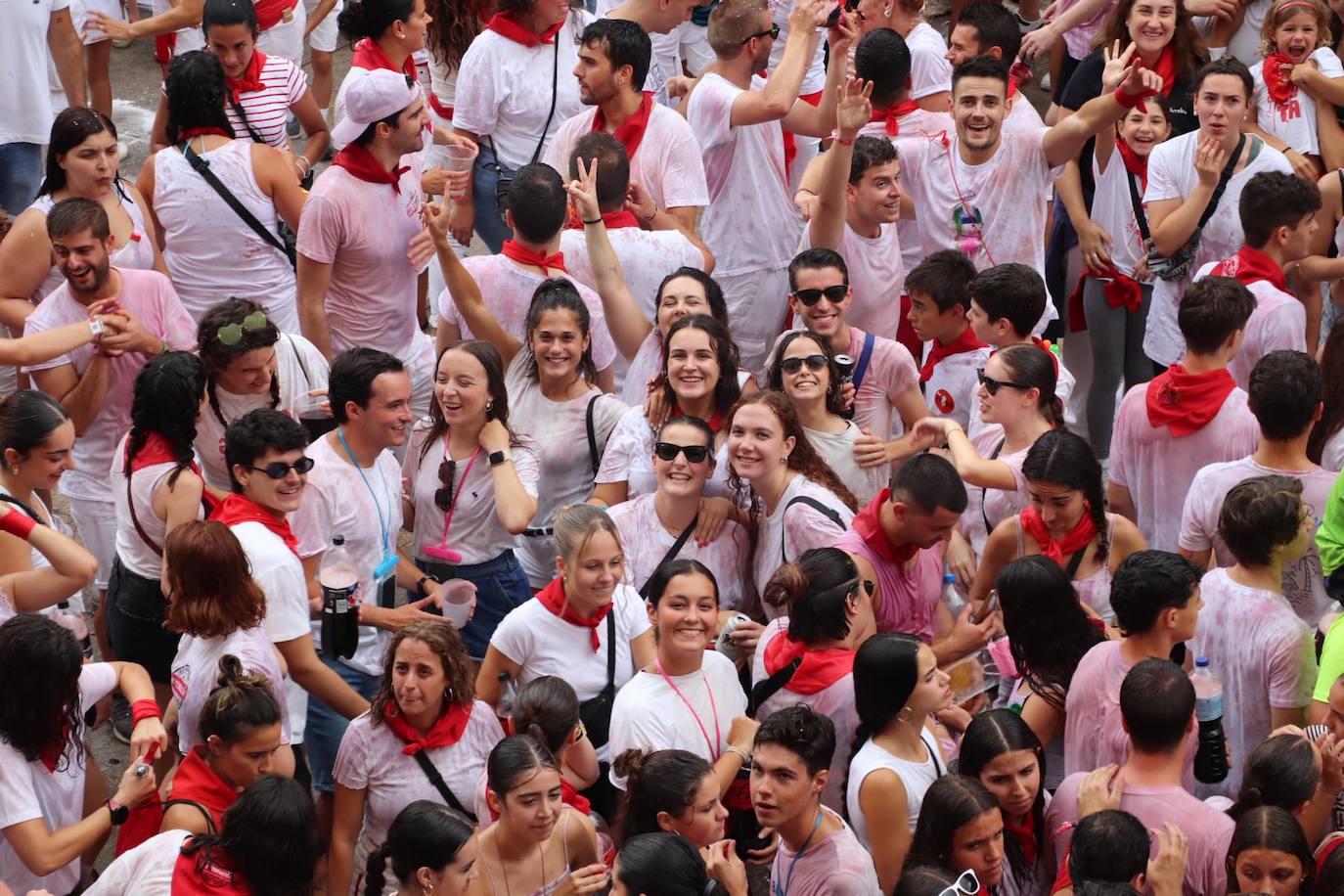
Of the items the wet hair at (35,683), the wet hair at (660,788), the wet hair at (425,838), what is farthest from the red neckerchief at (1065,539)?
the wet hair at (35,683)

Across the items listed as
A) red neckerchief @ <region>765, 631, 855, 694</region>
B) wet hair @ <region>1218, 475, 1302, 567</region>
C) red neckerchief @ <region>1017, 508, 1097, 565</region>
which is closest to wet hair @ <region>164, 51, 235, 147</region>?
red neckerchief @ <region>765, 631, 855, 694</region>

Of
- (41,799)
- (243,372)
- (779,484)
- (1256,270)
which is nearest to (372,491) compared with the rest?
(243,372)

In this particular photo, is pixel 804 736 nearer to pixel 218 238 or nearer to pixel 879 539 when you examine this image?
pixel 879 539

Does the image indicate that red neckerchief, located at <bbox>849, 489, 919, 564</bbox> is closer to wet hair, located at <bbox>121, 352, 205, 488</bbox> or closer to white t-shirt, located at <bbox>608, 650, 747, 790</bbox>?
white t-shirt, located at <bbox>608, 650, 747, 790</bbox>

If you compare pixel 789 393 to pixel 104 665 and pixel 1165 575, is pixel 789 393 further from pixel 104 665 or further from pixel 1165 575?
pixel 104 665

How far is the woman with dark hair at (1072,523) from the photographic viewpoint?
5023 millimetres

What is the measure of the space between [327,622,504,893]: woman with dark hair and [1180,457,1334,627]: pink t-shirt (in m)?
2.33

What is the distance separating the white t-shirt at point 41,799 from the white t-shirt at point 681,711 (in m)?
1.50

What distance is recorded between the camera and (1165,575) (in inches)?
178

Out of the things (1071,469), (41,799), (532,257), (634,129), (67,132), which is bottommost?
(41,799)

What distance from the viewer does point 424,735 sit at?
15.5 feet

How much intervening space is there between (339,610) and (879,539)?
171cm

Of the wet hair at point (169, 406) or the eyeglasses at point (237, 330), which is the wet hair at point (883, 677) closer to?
the wet hair at point (169, 406)

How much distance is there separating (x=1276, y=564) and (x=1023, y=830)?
1142mm
